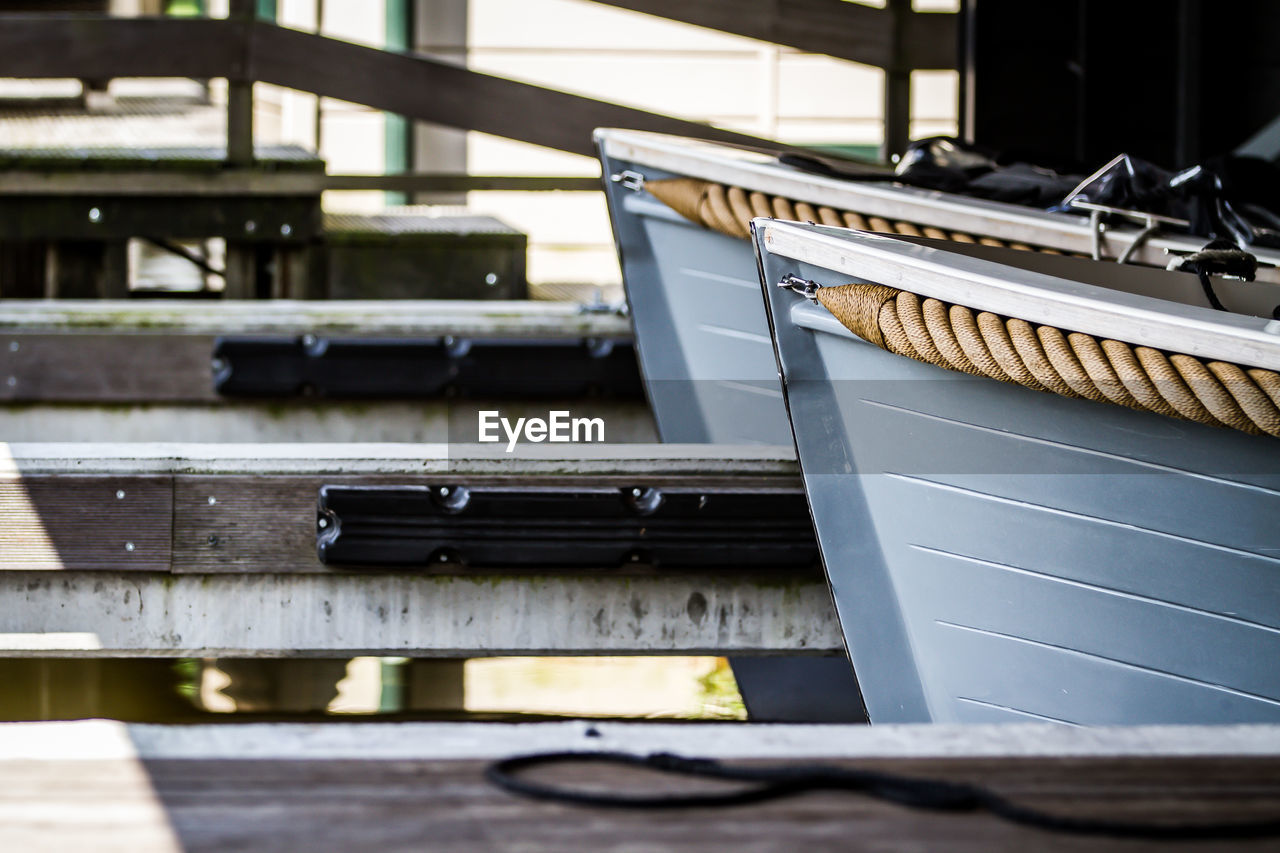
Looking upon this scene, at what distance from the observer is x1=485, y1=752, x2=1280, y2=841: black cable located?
35.5 inches

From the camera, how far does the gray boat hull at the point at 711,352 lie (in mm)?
2881

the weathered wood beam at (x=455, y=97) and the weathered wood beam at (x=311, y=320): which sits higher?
the weathered wood beam at (x=455, y=97)

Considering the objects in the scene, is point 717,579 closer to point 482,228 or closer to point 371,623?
point 371,623

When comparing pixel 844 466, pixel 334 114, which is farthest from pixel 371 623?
pixel 334 114

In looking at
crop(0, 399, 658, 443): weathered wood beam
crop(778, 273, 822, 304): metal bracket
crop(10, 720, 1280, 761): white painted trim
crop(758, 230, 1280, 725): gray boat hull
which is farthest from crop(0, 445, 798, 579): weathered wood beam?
crop(0, 399, 658, 443): weathered wood beam

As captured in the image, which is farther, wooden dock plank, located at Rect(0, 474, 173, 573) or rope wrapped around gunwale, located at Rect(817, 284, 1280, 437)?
wooden dock plank, located at Rect(0, 474, 173, 573)

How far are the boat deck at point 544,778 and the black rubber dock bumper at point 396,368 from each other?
80.0 inches

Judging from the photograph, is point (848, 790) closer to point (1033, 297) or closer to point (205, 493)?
point (1033, 297)

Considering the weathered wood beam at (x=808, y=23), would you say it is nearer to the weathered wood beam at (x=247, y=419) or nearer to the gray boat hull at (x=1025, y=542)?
the weathered wood beam at (x=247, y=419)

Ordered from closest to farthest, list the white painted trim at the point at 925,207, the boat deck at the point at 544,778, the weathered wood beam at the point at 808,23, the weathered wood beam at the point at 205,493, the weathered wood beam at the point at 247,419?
1. the boat deck at the point at 544,778
2. the weathered wood beam at the point at 205,493
3. the white painted trim at the point at 925,207
4. the weathered wood beam at the point at 247,419
5. the weathered wood beam at the point at 808,23

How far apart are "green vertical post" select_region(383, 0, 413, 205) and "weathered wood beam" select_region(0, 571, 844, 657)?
4.70m

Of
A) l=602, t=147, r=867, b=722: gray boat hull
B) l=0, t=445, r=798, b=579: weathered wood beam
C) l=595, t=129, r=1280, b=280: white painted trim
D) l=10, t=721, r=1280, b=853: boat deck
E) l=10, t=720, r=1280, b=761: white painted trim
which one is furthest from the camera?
l=602, t=147, r=867, b=722: gray boat hull

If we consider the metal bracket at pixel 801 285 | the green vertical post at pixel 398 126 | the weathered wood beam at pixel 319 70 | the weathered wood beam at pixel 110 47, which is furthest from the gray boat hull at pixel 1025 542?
the green vertical post at pixel 398 126

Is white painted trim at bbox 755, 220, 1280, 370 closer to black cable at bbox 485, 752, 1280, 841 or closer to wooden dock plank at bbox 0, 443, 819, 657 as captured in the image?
wooden dock plank at bbox 0, 443, 819, 657
